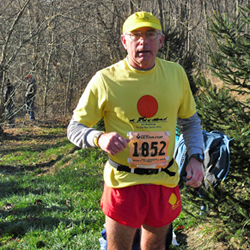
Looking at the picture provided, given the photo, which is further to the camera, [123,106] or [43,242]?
[43,242]

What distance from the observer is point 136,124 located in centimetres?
209

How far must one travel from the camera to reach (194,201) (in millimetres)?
3199

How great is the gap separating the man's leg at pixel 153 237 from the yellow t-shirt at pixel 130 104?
0.38 m

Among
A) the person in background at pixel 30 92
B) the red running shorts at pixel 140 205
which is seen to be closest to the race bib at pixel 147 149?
the red running shorts at pixel 140 205

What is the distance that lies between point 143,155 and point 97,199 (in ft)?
9.99

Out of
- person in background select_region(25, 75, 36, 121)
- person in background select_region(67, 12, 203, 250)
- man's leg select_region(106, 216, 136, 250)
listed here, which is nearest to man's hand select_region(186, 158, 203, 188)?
person in background select_region(67, 12, 203, 250)

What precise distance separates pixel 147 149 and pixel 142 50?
2.31ft

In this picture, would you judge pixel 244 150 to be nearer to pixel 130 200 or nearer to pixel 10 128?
pixel 130 200

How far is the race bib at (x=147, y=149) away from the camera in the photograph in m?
2.08

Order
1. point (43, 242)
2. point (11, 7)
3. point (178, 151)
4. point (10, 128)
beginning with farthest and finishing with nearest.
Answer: point (10, 128)
point (11, 7)
point (43, 242)
point (178, 151)

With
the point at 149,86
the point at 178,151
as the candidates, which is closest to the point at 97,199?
the point at 178,151

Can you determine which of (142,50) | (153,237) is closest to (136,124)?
(142,50)

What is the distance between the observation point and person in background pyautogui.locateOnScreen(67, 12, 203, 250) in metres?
2.07

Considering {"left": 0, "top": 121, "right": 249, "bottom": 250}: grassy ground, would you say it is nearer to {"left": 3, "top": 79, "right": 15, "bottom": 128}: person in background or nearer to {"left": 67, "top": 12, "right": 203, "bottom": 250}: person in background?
{"left": 67, "top": 12, "right": 203, "bottom": 250}: person in background
